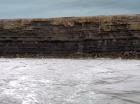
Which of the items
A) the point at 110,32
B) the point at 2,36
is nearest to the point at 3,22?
the point at 2,36

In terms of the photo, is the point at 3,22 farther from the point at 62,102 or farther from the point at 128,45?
the point at 62,102

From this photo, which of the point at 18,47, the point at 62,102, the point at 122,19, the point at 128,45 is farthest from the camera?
the point at 18,47

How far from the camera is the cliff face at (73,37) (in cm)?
2859

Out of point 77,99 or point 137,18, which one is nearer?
point 77,99

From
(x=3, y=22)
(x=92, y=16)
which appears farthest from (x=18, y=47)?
(x=92, y=16)

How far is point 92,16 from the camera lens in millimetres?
32031

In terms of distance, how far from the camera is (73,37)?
30.8 m

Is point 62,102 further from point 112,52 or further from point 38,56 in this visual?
point 38,56

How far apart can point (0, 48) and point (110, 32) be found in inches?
370

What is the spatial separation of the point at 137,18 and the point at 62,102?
2425 centimetres

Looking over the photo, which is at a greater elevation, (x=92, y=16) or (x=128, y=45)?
(x=92, y=16)

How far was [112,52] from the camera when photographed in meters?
28.6

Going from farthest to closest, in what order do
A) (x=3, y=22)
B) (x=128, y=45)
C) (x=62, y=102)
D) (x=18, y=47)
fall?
1. (x=3, y=22)
2. (x=18, y=47)
3. (x=128, y=45)
4. (x=62, y=102)

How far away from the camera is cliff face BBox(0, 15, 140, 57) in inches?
1126
